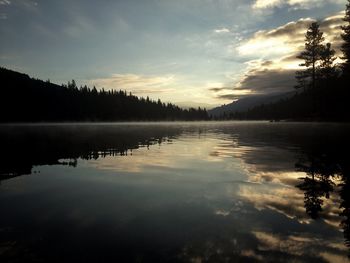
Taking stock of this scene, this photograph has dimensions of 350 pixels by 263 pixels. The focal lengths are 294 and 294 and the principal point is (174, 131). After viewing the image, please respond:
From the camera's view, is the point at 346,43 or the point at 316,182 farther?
the point at 346,43

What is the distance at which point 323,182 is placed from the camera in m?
11.5

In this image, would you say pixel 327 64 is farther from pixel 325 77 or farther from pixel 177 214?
pixel 177 214

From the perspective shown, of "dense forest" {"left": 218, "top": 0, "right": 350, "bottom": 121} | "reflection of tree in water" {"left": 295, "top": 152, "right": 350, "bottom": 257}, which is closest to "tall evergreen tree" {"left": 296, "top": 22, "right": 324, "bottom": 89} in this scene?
"dense forest" {"left": 218, "top": 0, "right": 350, "bottom": 121}

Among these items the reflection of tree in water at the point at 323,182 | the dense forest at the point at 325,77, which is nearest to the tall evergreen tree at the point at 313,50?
the dense forest at the point at 325,77

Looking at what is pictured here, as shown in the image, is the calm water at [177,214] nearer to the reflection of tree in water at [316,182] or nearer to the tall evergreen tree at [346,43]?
the reflection of tree in water at [316,182]

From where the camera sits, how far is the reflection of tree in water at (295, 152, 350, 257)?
808 cm

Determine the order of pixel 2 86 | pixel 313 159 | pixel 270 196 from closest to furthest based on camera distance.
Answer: pixel 270 196
pixel 313 159
pixel 2 86

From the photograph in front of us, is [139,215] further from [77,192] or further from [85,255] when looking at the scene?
[77,192]

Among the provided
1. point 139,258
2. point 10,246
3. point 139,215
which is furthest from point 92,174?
point 139,258

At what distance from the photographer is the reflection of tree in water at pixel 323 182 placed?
808 cm

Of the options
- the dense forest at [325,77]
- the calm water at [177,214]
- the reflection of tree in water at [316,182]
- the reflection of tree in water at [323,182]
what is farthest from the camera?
the dense forest at [325,77]

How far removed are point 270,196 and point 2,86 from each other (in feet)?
687

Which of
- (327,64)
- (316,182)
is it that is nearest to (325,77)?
(327,64)

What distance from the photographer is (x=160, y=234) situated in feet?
21.9
